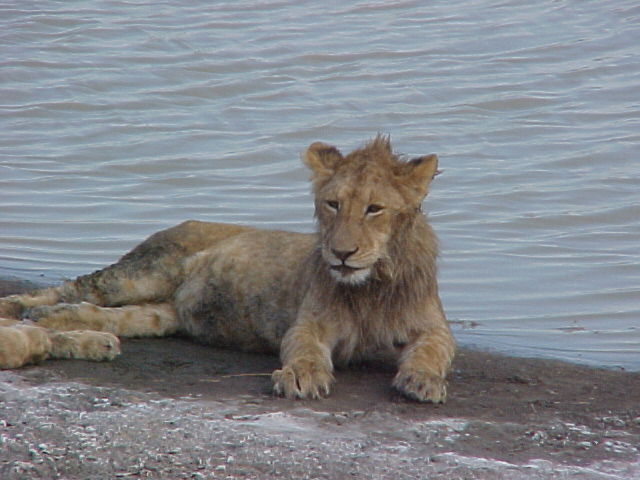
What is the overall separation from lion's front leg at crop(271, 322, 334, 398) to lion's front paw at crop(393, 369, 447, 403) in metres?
0.30

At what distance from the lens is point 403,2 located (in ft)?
62.5

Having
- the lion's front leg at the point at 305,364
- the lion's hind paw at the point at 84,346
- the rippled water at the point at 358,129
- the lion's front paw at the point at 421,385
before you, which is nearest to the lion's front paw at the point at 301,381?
the lion's front leg at the point at 305,364

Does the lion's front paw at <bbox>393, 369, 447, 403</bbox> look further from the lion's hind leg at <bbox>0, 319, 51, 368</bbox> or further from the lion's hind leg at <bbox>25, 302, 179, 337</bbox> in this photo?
the lion's hind leg at <bbox>25, 302, 179, 337</bbox>

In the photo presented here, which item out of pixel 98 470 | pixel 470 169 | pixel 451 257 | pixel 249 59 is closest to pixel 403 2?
pixel 249 59

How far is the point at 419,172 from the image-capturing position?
5.80m

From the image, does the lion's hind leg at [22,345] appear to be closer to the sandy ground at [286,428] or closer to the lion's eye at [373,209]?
the sandy ground at [286,428]

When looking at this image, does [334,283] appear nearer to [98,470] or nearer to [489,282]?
[98,470]

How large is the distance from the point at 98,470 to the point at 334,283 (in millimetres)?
1919

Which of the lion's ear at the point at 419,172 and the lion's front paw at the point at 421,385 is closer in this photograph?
the lion's front paw at the point at 421,385

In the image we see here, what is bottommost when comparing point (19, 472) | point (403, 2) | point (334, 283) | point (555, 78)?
point (19, 472)

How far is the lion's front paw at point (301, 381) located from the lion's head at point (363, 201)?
1.47 ft

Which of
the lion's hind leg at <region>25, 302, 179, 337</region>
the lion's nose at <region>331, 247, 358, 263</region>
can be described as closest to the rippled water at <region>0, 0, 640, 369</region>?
the lion's hind leg at <region>25, 302, 179, 337</region>

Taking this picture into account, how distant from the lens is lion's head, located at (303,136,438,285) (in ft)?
18.1

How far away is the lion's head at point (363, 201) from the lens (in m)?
5.53
